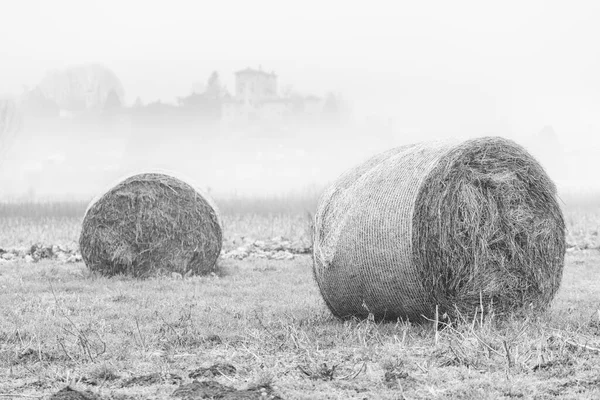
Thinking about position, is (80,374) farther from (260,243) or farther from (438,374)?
(260,243)

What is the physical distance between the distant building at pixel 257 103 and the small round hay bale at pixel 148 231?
101383mm

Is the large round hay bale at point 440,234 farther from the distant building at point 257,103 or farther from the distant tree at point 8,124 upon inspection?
the distant building at point 257,103

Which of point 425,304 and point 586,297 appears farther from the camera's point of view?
point 586,297

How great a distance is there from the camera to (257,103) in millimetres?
117375

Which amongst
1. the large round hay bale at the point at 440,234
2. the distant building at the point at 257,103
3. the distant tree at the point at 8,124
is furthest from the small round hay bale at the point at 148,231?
the distant building at the point at 257,103

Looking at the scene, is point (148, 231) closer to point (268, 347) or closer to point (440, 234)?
point (440, 234)

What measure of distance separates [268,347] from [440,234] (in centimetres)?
203

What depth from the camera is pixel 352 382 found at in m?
5.76

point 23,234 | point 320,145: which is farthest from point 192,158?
point 23,234

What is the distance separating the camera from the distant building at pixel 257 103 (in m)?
115

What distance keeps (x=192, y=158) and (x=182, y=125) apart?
Result: 6663mm

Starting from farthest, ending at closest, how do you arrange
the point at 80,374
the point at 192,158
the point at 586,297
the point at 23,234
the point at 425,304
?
the point at 192,158 < the point at 23,234 < the point at 586,297 < the point at 425,304 < the point at 80,374

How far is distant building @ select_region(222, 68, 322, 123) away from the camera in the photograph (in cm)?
11519

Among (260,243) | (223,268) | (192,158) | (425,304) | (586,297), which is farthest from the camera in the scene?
(192,158)
